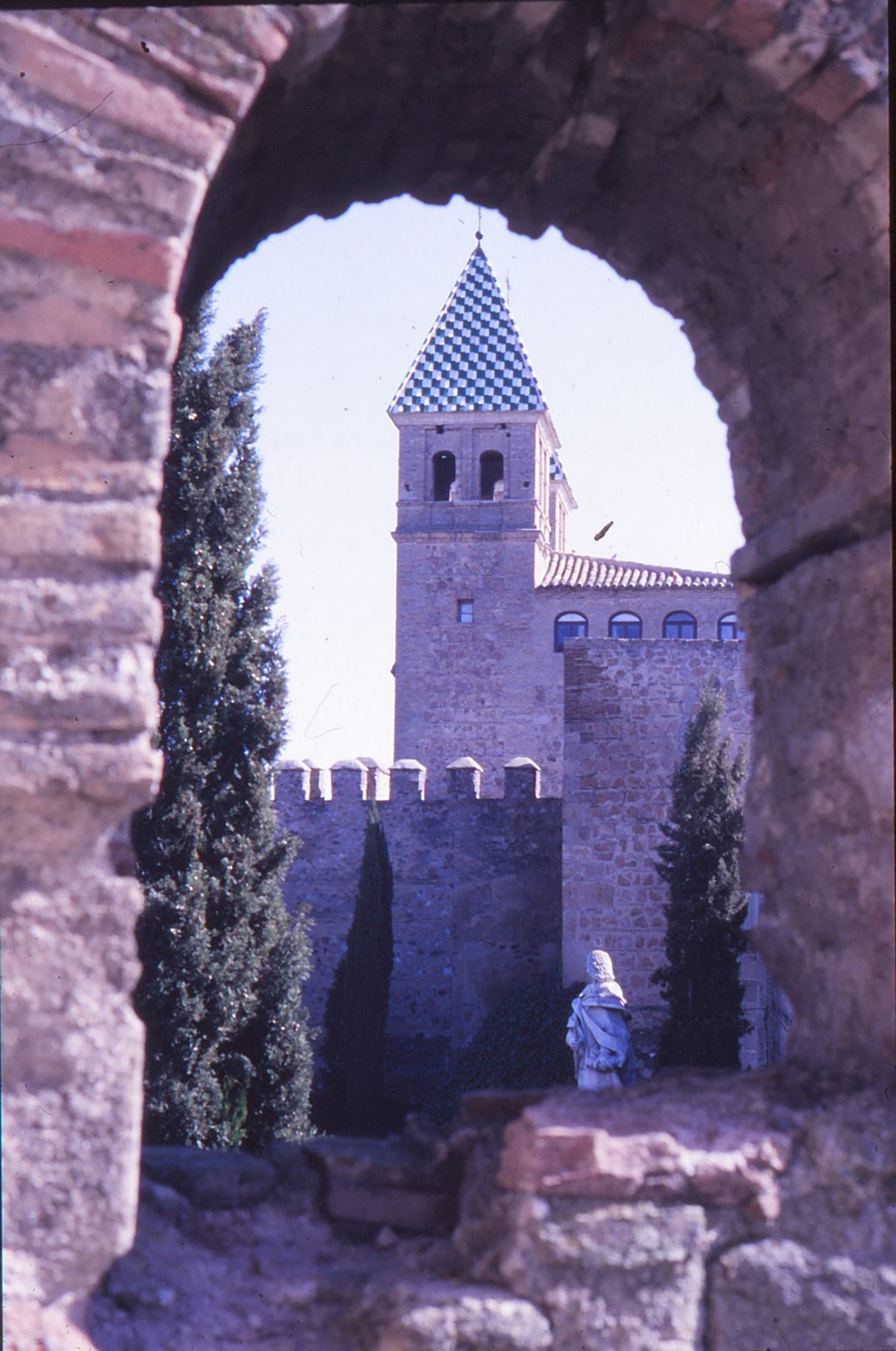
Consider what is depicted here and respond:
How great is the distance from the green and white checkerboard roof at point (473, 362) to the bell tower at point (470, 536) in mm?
24

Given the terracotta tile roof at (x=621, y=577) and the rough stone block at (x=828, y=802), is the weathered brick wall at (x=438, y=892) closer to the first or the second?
the terracotta tile roof at (x=621, y=577)

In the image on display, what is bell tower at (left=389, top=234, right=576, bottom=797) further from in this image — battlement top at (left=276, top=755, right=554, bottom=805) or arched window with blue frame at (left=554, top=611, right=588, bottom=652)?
battlement top at (left=276, top=755, right=554, bottom=805)

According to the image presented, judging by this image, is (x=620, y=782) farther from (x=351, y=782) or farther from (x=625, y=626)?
(x=625, y=626)

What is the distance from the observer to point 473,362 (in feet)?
97.1

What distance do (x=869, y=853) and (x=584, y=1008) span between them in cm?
752

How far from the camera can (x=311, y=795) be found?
19.5 meters

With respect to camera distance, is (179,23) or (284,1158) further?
(284,1158)

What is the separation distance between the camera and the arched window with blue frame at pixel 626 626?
2577 centimetres

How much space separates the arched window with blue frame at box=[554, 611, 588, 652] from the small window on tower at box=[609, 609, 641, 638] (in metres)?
0.77

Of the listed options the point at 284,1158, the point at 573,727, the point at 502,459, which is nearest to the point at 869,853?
the point at 284,1158

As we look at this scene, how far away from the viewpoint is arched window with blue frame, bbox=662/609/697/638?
84.6 feet

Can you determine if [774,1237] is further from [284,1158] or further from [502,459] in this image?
[502,459]

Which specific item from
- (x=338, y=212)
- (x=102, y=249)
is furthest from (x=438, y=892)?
(x=102, y=249)

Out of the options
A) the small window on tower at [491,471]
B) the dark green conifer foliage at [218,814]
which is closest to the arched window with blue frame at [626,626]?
the small window on tower at [491,471]
